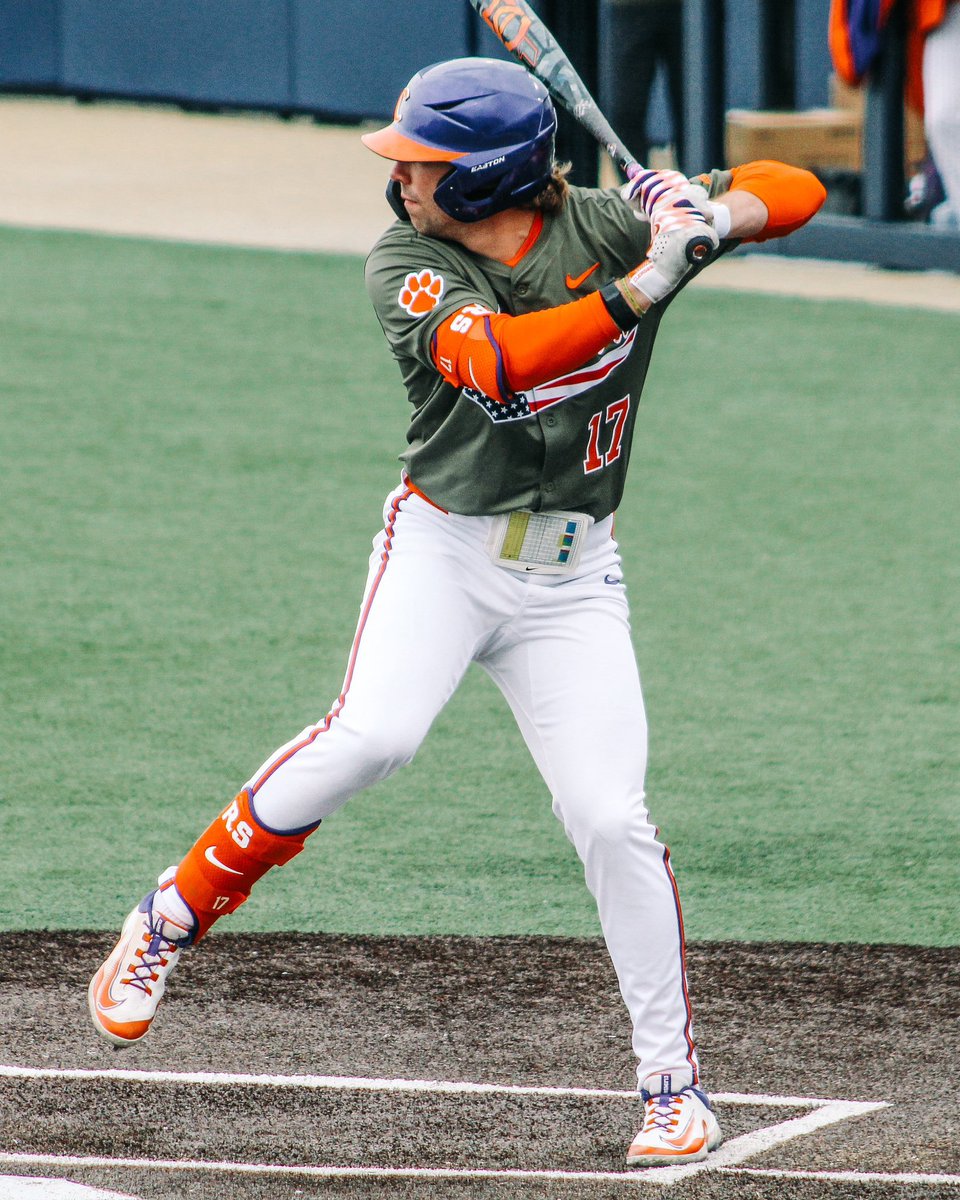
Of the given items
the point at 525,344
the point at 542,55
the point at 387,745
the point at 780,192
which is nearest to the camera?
the point at 525,344

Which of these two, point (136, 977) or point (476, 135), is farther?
point (136, 977)

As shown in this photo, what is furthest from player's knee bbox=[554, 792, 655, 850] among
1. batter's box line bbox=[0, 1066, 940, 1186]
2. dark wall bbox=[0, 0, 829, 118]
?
dark wall bbox=[0, 0, 829, 118]

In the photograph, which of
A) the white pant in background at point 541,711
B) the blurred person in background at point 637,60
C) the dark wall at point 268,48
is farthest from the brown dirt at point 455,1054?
the dark wall at point 268,48

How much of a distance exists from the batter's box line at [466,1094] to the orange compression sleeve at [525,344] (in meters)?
1.35

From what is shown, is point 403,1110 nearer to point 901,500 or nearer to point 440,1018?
point 440,1018

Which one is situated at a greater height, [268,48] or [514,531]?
[514,531]

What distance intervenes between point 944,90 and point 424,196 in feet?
19.4

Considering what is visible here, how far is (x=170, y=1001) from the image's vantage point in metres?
4.34

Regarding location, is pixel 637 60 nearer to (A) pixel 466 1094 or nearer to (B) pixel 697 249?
(B) pixel 697 249

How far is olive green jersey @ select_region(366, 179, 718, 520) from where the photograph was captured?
376cm

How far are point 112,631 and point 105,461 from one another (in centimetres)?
225

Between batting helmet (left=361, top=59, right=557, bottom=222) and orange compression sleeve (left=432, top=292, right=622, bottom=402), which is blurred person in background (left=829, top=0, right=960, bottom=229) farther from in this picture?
orange compression sleeve (left=432, top=292, right=622, bottom=402)

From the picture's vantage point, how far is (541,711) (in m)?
3.75

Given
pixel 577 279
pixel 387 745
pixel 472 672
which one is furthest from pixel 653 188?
pixel 472 672
